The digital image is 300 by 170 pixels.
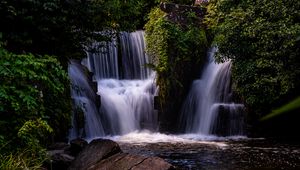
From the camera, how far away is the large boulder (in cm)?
761

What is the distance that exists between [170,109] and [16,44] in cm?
924

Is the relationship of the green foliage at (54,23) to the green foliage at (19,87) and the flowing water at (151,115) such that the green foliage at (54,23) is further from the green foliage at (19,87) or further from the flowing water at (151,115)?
the flowing water at (151,115)

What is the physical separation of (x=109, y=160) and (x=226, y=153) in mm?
4016

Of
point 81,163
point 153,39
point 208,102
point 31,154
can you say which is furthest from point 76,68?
point 31,154

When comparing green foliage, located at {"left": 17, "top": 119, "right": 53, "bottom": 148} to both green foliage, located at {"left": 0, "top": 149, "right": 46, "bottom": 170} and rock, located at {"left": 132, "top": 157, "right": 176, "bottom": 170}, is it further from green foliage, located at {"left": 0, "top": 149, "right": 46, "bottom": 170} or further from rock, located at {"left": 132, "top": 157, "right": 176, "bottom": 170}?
rock, located at {"left": 132, "top": 157, "right": 176, "bottom": 170}

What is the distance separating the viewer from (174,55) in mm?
16469

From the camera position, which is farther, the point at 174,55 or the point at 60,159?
the point at 174,55

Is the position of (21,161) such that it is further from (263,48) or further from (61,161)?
(263,48)

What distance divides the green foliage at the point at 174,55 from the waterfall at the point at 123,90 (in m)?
0.65

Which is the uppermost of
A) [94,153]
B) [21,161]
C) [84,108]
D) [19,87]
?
[19,87]

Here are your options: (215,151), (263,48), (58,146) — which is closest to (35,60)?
(58,146)

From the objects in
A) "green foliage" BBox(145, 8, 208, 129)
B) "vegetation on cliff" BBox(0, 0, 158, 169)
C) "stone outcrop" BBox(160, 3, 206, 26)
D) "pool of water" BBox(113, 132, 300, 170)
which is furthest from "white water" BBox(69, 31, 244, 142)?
"vegetation on cliff" BBox(0, 0, 158, 169)

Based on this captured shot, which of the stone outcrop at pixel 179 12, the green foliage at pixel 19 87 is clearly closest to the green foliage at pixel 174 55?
the stone outcrop at pixel 179 12

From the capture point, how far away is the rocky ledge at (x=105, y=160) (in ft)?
25.0
